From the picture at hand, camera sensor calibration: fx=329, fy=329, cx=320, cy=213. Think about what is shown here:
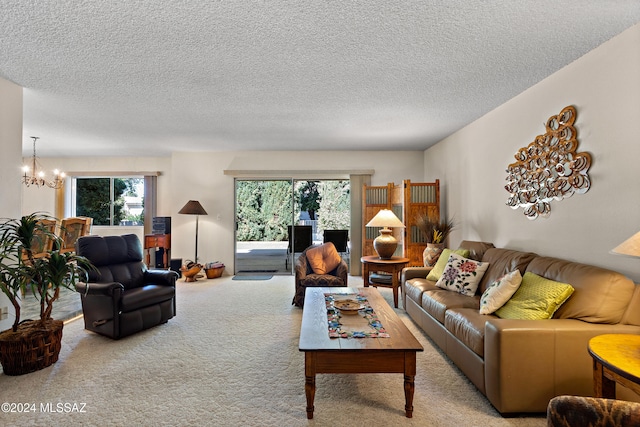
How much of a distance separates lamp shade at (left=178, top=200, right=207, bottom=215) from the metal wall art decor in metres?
4.94

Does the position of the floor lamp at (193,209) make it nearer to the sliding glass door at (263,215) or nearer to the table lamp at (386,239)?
the sliding glass door at (263,215)

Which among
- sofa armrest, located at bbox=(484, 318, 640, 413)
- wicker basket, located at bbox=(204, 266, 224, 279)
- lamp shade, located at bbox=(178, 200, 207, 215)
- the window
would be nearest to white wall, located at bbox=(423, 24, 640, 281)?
sofa armrest, located at bbox=(484, 318, 640, 413)

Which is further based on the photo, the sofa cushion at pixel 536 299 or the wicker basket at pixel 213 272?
the wicker basket at pixel 213 272

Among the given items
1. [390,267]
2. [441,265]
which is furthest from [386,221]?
[441,265]

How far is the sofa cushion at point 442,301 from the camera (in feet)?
9.44

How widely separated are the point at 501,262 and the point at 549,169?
94 cm

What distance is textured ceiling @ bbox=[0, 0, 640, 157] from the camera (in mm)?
2008

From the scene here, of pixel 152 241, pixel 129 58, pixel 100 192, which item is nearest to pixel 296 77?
pixel 129 58

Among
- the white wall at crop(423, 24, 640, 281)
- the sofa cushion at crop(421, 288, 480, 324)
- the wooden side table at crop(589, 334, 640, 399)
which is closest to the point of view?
the wooden side table at crop(589, 334, 640, 399)

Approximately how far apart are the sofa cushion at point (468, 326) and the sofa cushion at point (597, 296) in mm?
518

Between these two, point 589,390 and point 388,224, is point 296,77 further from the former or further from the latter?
point 589,390

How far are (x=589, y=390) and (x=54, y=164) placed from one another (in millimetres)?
9096

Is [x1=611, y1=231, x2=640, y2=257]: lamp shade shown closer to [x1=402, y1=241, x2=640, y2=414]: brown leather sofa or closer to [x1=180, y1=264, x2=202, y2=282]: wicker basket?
[x1=402, y1=241, x2=640, y2=414]: brown leather sofa

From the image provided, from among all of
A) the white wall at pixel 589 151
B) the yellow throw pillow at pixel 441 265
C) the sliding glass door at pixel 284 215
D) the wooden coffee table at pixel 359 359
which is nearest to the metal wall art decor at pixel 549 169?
the white wall at pixel 589 151
